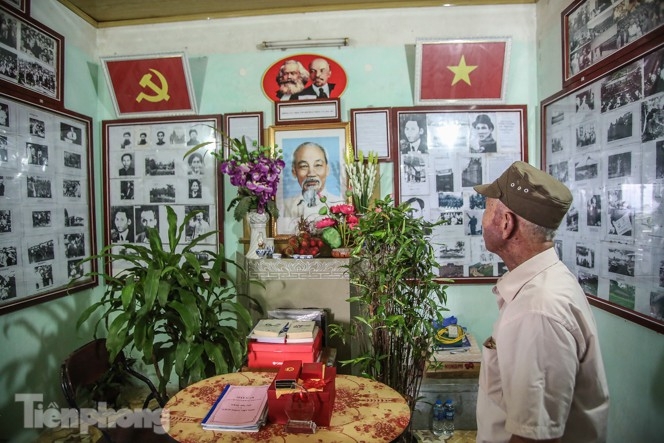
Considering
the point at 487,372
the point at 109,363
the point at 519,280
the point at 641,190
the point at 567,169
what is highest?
the point at 567,169

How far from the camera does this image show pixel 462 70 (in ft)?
9.26

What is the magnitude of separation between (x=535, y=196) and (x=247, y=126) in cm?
236

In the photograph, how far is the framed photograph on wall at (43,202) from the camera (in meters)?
2.32

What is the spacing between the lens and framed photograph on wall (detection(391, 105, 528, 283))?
2.92 m

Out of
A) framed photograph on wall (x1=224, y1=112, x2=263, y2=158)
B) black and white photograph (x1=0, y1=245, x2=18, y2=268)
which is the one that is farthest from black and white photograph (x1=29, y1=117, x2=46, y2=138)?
framed photograph on wall (x1=224, y1=112, x2=263, y2=158)

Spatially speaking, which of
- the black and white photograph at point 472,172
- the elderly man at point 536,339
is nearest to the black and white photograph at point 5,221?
the elderly man at point 536,339

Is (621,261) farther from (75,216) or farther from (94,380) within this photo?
(75,216)

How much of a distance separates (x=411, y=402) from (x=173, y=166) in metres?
2.45

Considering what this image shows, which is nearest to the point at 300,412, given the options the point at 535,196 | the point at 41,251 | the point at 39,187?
the point at 535,196

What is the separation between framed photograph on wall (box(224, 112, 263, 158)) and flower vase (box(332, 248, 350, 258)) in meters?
1.13

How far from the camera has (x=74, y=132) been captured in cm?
286

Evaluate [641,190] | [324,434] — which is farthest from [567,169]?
[324,434]

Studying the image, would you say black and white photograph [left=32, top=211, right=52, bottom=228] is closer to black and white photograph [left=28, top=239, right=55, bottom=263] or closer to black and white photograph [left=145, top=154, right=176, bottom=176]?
black and white photograph [left=28, top=239, right=55, bottom=263]

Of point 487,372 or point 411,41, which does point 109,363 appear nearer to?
point 487,372
